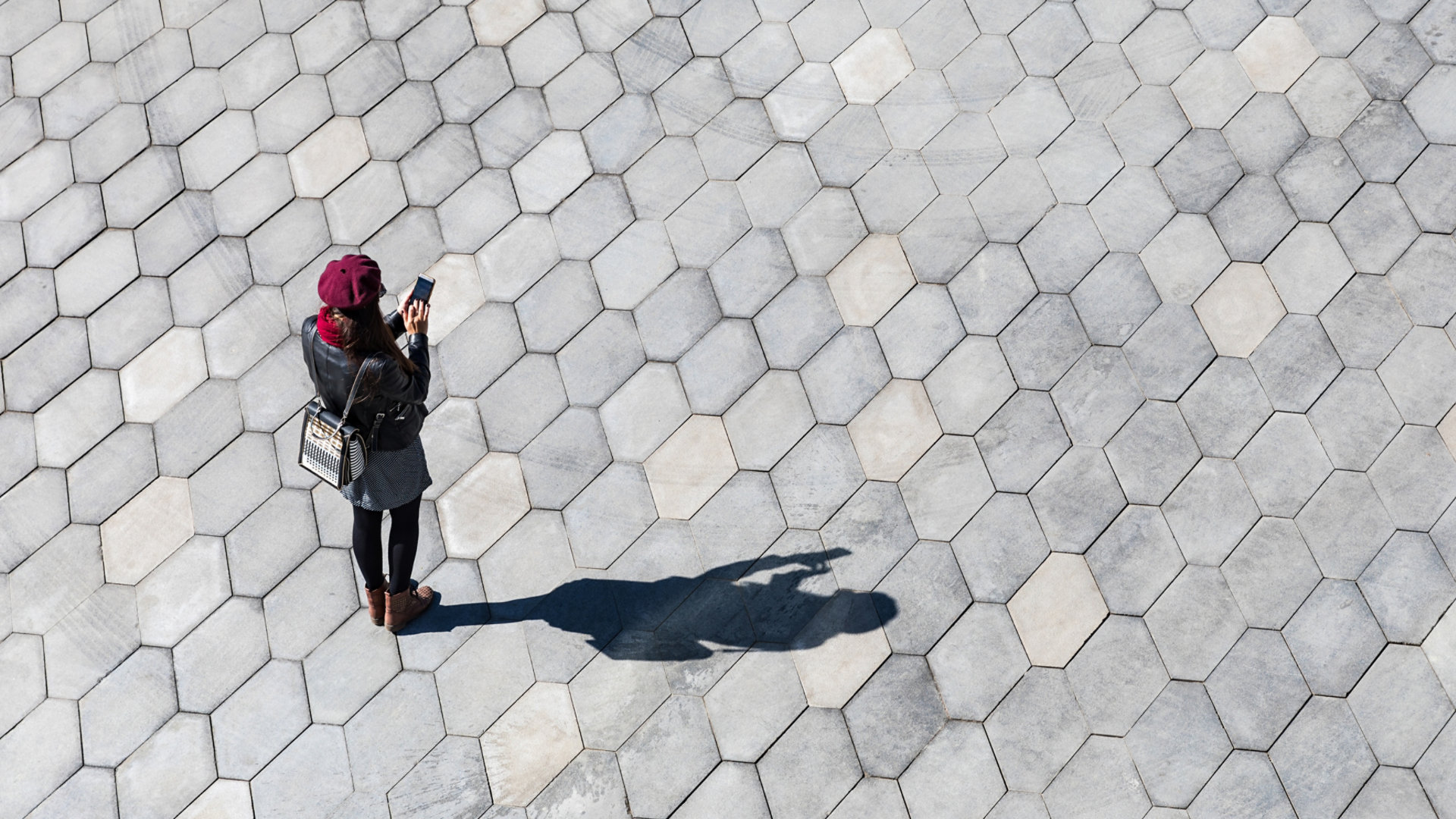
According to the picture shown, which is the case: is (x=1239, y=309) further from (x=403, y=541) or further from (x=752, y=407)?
(x=403, y=541)

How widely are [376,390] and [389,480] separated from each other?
464mm

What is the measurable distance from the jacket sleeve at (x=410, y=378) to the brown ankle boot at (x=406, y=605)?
3.21 feet

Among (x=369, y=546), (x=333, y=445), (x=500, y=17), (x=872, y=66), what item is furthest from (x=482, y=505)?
(x=872, y=66)

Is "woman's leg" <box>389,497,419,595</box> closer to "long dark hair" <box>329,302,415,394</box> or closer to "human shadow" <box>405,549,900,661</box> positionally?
"human shadow" <box>405,549,900,661</box>

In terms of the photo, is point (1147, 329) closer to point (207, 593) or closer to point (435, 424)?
point (435, 424)

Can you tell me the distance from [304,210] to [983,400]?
3.10 metres

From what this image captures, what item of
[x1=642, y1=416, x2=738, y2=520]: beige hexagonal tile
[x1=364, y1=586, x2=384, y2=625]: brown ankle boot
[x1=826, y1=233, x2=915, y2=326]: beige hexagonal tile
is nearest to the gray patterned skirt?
[x1=364, y1=586, x2=384, y2=625]: brown ankle boot

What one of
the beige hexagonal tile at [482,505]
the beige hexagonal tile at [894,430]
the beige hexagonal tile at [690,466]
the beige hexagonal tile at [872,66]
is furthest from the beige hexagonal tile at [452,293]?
the beige hexagonal tile at [872,66]

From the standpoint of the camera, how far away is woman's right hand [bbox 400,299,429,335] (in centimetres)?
348

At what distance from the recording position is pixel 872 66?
18.2 ft

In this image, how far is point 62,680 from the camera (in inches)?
168

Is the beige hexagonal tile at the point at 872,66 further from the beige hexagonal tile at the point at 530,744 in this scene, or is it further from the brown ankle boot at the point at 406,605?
the beige hexagonal tile at the point at 530,744

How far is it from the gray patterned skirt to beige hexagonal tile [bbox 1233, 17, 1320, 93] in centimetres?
424

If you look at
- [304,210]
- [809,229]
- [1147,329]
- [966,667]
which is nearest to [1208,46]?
[1147,329]
